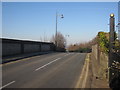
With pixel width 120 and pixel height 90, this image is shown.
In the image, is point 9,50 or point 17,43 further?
point 17,43

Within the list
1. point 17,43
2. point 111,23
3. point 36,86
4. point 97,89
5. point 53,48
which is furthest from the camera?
point 53,48

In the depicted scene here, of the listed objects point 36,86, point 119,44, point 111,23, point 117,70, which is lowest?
point 36,86

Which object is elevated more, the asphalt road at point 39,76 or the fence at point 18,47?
the fence at point 18,47

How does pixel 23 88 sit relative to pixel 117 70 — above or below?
below

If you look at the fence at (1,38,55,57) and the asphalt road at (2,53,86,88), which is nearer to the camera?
the asphalt road at (2,53,86,88)

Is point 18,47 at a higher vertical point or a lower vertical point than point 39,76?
higher

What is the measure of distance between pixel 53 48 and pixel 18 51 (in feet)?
69.8

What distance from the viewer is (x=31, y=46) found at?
3256cm

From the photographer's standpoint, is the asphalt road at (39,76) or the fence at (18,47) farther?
the fence at (18,47)

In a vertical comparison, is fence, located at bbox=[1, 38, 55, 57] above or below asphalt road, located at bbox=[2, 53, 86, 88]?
above

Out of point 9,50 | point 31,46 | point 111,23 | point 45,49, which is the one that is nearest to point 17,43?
point 9,50

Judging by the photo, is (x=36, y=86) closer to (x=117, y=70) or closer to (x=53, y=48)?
(x=117, y=70)

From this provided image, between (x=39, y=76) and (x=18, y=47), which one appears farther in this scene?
(x=18, y=47)

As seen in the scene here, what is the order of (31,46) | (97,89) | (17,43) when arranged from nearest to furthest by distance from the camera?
(97,89) < (17,43) < (31,46)
